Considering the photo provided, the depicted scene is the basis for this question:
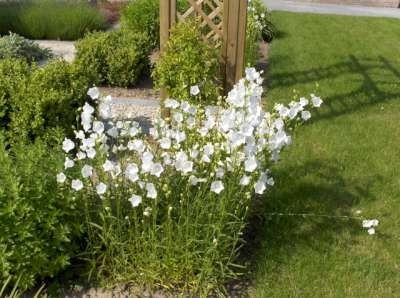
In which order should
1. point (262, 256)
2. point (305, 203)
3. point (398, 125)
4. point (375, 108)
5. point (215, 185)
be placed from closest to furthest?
point (215, 185) → point (262, 256) → point (305, 203) → point (398, 125) → point (375, 108)

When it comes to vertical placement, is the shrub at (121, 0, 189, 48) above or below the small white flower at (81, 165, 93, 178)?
below

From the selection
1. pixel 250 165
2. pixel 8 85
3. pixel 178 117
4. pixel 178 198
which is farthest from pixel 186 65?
pixel 250 165

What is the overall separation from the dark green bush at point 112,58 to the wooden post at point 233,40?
1.36m

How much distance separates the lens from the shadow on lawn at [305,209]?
135 inches

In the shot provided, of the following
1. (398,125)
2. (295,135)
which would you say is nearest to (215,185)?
(295,135)

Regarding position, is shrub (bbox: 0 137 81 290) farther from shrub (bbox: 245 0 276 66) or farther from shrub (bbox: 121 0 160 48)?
shrub (bbox: 121 0 160 48)

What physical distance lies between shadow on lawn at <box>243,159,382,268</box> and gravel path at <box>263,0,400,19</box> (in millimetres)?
9294

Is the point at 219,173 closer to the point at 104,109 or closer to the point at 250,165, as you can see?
the point at 250,165

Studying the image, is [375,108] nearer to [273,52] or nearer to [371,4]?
[273,52]

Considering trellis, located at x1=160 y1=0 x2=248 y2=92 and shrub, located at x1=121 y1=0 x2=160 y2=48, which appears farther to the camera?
shrub, located at x1=121 y1=0 x2=160 y2=48

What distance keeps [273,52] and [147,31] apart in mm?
2033

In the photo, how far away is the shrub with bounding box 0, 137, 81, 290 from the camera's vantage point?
263 cm

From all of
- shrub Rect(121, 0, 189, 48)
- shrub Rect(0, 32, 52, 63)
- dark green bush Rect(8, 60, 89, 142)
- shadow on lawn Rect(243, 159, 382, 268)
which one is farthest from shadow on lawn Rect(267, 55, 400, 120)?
shrub Rect(0, 32, 52, 63)

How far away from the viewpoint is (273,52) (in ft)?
27.0
